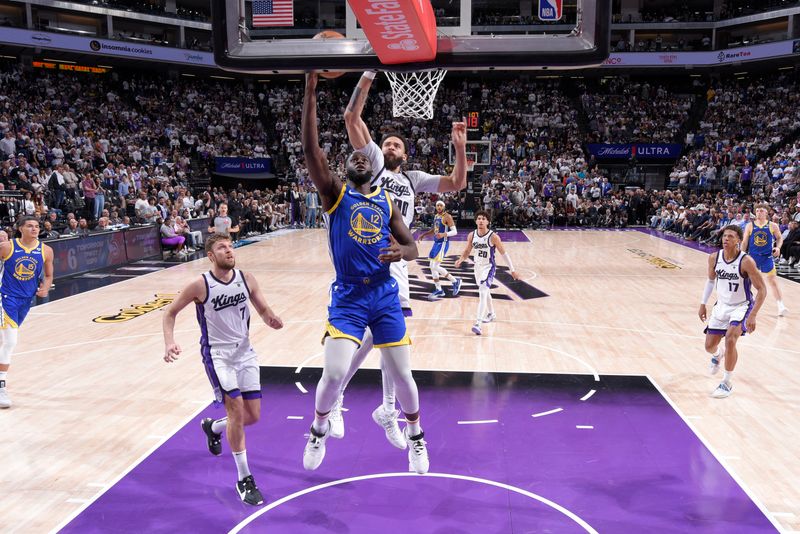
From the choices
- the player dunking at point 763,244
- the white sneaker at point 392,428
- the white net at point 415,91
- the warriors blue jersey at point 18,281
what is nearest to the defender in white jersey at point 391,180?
the white sneaker at point 392,428

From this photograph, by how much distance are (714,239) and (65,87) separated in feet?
94.8

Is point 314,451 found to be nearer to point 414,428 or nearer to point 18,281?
point 414,428

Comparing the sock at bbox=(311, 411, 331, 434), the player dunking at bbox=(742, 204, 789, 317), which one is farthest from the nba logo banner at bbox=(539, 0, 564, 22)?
the player dunking at bbox=(742, 204, 789, 317)

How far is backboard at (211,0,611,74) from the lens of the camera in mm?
4781

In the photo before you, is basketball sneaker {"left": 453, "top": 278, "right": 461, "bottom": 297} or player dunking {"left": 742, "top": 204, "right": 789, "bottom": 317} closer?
player dunking {"left": 742, "top": 204, "right": 789, "bottom": 317}

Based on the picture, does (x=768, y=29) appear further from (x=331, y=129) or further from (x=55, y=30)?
(x=55, y=30)

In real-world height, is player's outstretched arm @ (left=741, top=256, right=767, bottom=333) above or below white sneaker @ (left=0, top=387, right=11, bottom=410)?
above

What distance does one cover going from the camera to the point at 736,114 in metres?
34.9

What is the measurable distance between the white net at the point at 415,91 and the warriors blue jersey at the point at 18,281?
15.9 ft

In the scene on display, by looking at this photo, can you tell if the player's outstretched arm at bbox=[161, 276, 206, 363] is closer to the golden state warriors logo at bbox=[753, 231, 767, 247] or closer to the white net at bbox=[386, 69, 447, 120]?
the white net at bbox=[386, 69, 447, 120]

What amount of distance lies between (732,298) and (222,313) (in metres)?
5.18

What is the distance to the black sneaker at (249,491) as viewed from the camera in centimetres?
449

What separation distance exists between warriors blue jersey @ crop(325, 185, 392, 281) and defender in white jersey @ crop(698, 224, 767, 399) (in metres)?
4.24

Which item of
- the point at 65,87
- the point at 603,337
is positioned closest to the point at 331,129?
the point at 65,87
